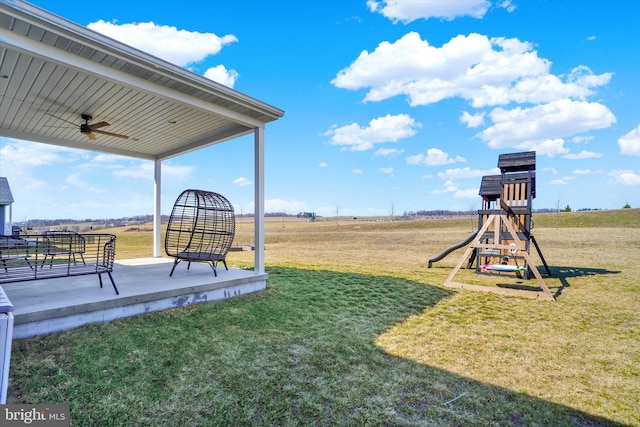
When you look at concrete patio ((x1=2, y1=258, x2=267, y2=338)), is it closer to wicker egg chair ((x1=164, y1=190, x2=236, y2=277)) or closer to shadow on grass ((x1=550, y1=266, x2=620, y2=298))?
wicker egg chair ((x1=164, y1=190, x2=236, y2=277))

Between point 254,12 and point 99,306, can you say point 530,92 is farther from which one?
point 99,306

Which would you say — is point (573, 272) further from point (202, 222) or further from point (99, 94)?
point (99, 94)

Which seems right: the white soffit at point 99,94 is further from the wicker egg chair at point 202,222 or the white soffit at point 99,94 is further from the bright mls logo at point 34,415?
the bright mls logo at point 34,415

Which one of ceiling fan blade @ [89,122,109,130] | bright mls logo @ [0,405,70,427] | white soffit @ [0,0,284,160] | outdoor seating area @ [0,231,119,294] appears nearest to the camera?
bright mls logo @ [0,405,70,427]

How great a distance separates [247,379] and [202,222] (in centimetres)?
329

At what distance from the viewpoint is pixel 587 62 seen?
1287 cm

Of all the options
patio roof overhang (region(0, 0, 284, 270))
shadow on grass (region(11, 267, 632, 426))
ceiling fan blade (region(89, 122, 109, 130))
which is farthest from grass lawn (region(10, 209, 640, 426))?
ceiling fan blade (region(89, 122, 109, 130))

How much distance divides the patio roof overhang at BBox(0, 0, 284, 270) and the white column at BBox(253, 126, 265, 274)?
0.02 meters

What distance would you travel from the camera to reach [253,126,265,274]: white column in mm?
4980

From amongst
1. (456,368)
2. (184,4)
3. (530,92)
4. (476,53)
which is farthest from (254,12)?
(530,92)

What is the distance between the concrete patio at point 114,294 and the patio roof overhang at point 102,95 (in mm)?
1049

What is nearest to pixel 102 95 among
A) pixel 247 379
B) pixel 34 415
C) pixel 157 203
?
pixel 157 203

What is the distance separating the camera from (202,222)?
5.09m

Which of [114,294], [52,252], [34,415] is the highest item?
[52,252]
